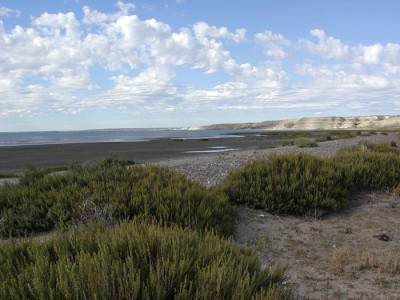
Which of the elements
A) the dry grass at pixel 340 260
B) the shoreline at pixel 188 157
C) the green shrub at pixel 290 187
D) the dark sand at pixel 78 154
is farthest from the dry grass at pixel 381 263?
the dark sand at pixel 78 154

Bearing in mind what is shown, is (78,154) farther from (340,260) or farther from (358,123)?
(358,123)

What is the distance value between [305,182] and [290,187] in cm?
52

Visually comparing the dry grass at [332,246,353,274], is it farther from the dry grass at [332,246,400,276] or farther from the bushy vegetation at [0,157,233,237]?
the bushy vegetation at [0,157,233,237]

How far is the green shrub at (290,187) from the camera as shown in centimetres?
766

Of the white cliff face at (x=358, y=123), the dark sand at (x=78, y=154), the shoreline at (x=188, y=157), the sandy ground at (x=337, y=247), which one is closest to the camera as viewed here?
the sandy ground at (x=337, y=247)

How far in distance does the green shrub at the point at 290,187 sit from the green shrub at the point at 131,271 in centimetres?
431

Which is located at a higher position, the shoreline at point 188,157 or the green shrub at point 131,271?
the green shrub at point 131,271

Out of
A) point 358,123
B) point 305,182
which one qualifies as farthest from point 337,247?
point 358,123

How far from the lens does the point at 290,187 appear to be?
7.80m

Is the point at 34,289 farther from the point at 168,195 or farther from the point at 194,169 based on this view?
the point at 194,169

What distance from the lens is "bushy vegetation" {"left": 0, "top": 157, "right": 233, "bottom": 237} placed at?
595 centimetres

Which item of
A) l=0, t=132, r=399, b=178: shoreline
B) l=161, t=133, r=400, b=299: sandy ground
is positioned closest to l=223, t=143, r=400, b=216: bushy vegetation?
l=161, t=133, r=400, b=299: sandy ground

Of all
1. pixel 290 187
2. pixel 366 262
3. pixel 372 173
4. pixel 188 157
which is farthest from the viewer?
pixel 188 157

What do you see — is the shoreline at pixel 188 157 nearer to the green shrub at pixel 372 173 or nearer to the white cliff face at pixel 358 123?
the green shrub at pixel 372 173
